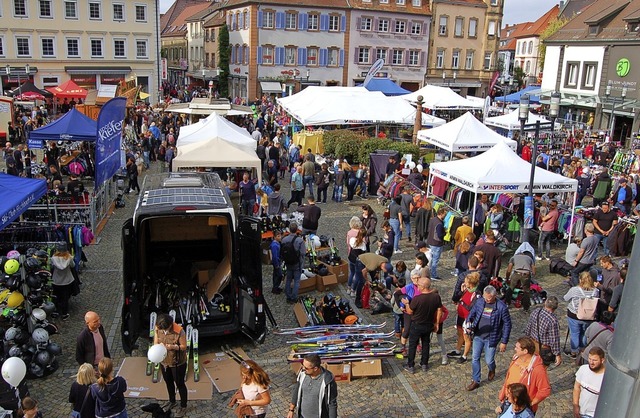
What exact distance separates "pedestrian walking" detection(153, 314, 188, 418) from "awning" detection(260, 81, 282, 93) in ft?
130

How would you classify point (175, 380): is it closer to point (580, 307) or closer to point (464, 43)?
point (580, 307)

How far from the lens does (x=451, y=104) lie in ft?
101

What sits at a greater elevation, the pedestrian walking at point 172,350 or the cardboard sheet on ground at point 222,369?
the pedestrian walking at point 172,350

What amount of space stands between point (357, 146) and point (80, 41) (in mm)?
30065

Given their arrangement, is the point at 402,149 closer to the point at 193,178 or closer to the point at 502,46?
the point at 193,178

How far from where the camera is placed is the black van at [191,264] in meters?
8.14

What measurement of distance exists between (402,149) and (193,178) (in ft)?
36.2

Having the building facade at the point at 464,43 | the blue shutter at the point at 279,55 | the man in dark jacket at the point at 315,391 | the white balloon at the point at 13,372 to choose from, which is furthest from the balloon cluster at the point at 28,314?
the building facade at the point at 464,43

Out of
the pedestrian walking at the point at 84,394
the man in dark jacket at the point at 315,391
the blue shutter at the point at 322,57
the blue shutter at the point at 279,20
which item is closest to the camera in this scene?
the man in dark jacket at the point at 315,391

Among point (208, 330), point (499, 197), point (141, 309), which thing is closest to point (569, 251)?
point (499, 197)

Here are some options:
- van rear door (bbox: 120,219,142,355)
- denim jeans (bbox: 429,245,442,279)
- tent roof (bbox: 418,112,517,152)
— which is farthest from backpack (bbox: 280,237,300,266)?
tent roof (bbox: 418,112,517,152)

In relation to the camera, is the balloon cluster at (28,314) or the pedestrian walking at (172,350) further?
the balloon cluster at (28,314)

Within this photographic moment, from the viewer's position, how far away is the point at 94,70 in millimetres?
43250

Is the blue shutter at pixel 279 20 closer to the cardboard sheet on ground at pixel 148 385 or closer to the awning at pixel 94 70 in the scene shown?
the awning at pixel 94 70
